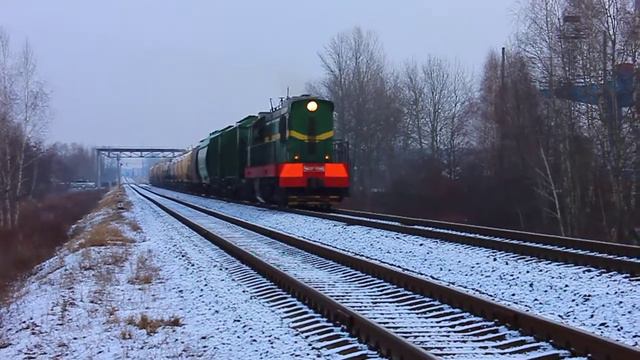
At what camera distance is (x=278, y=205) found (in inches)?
1152

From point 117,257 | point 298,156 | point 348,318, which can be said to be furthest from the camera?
point 298,156

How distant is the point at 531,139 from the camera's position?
120 ft

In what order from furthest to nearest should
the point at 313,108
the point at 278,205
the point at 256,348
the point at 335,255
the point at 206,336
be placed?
1. the point at 278,205
2. the point at 313,108
3. the point at 335,255
4. the point at 206,336
5. the point at 256,348

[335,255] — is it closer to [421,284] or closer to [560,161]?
[421,284]

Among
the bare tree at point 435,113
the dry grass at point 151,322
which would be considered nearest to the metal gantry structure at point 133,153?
the bare tree at point 435,113

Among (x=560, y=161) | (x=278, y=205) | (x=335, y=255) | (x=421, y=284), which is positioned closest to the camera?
(x=421, y=284)

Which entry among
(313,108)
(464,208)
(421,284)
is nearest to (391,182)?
(464,208)

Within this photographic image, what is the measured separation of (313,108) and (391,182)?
23.5 meters

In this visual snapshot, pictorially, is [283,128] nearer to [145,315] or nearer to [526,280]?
[526,280]

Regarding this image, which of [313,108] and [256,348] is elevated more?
[313,108]

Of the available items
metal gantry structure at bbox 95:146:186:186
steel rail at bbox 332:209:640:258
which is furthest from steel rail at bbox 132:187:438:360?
metal gantry structure at bbox 95:146:186:186

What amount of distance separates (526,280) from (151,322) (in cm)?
516

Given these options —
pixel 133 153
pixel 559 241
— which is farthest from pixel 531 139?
pixel 133 153

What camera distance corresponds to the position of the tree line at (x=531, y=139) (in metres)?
28.4
